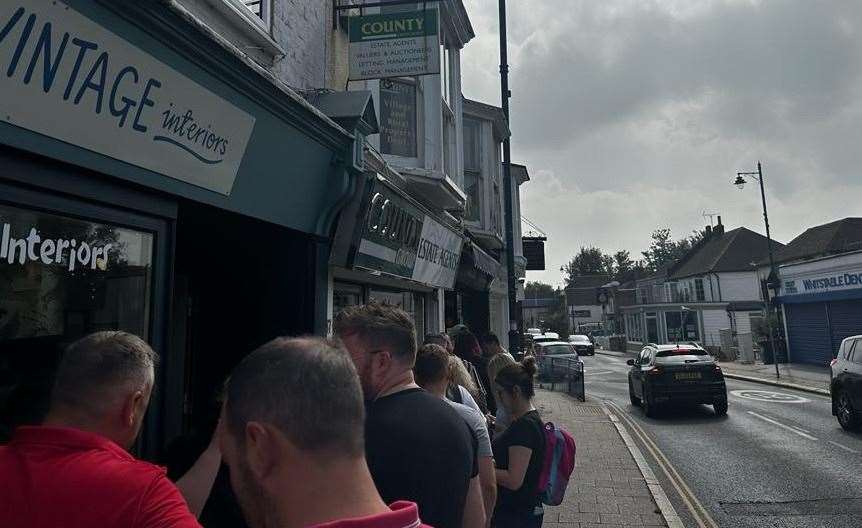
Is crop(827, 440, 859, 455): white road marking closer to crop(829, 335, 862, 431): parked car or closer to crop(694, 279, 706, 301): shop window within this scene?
crop(829, 335, 862, 431): parked car

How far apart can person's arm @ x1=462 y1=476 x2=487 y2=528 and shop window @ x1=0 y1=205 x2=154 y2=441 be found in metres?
1.73

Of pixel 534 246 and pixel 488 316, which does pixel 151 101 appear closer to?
pixel 488 316

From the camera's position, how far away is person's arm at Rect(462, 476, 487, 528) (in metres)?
2.40

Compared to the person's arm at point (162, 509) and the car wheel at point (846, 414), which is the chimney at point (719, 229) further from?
the person's arm at point (162, 509)

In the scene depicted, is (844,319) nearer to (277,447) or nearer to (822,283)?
(822,283)

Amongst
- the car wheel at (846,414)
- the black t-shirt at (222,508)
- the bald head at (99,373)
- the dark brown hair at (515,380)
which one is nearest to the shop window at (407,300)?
the dark brown hair at (515,380)

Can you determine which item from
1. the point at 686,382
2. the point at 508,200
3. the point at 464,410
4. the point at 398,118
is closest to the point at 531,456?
the point at 464,410

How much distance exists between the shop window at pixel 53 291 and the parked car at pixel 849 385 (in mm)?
10965

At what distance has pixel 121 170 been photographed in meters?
2.73

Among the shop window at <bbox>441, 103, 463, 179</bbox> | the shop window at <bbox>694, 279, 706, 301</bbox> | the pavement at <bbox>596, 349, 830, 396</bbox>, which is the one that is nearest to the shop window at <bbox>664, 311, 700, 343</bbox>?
the shop window at <bbox>694, 279, 706, 301</bbox>

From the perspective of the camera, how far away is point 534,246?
21859 millimetres

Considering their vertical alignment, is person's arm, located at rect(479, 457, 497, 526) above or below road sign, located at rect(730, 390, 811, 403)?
above

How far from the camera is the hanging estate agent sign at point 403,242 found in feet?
18.1

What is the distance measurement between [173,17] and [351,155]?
2189 millimetres
